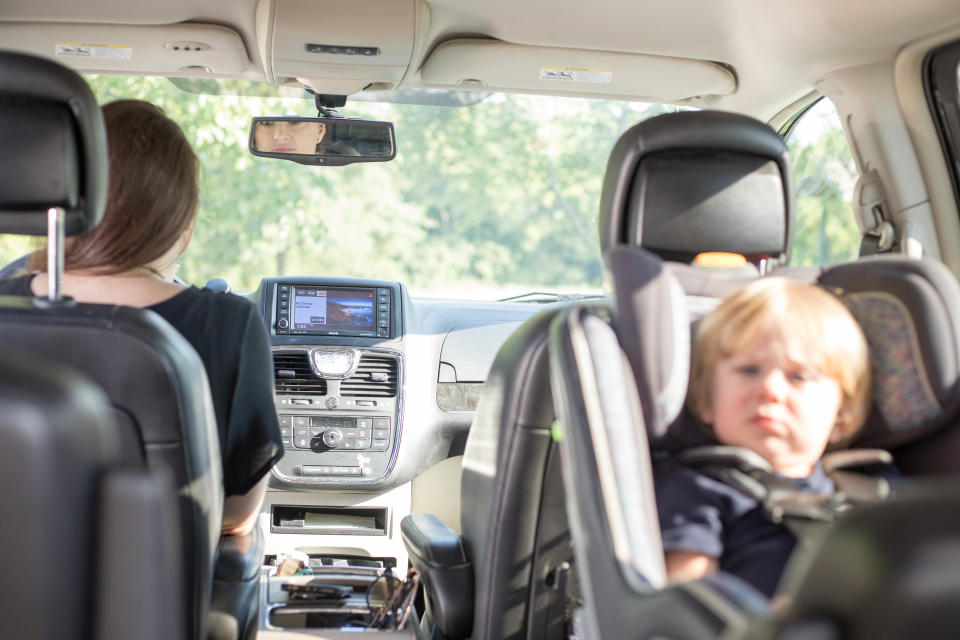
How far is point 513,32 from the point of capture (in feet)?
13.0

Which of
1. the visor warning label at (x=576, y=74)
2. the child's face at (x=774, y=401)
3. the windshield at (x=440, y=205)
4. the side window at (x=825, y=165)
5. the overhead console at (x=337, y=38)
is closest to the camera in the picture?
the child's face at (x=774, y=401)

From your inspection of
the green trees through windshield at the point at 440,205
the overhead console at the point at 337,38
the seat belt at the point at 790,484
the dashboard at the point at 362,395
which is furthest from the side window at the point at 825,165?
the green trees through windshield at the point at 440,205

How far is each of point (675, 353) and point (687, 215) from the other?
1.83 feet

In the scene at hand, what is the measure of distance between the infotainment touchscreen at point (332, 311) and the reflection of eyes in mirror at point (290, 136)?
Answer: 0.63 metres

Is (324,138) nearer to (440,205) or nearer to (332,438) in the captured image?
(332,438)

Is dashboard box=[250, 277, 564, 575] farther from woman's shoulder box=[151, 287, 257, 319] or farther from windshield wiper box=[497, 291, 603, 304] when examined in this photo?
woman's shoulder box=[151, 287, 257, 319]

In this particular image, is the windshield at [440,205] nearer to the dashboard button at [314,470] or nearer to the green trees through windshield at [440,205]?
the green trees through windshield at [440,205]

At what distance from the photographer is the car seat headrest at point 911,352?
219 cm

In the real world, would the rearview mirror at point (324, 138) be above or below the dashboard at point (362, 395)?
above

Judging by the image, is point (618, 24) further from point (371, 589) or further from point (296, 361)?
point (371, 589)

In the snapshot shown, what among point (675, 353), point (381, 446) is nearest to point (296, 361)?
point (381, 446)

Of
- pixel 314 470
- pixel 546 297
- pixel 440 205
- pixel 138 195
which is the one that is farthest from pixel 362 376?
pixel 440 205

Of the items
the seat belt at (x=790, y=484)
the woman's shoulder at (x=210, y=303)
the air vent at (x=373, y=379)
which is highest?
the woman's shoulder at (x=210, y=303)

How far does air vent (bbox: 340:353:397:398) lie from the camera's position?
14.6ft
